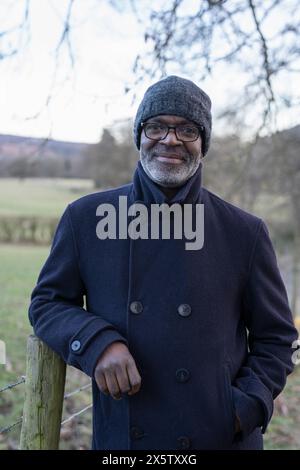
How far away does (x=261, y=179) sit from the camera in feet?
25.7

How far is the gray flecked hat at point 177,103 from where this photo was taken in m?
1.89

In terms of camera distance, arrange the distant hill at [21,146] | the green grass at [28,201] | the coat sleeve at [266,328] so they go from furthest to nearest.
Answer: the green grass at [28,201] < the distant hill at [21,146] < the coat sleeve at [266,328]

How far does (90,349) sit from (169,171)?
2.28 feet

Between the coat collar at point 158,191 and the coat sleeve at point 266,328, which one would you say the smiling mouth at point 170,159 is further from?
the coat sleeve at point 266,328

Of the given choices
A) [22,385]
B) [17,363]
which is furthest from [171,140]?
[17,363]

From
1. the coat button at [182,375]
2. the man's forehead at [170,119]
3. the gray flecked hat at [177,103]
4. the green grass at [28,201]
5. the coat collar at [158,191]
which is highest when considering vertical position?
the green grass at [28,201]

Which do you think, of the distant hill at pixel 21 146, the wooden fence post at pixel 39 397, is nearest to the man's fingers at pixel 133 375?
the wooden fence post at pixel 39 397

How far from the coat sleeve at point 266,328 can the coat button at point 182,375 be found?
0.19 meters

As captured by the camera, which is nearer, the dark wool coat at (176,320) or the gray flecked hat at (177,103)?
the dark wool coat at (176,320)

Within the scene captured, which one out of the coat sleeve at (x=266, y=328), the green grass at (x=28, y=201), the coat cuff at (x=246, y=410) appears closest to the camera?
the coat cuff at (x=246, y=410)

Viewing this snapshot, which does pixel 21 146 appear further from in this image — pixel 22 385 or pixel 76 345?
pixel 22 385

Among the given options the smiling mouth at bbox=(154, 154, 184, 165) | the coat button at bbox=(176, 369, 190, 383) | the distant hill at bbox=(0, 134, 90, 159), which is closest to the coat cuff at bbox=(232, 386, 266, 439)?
the coat button at bbox=(176, 369, 190, 383)

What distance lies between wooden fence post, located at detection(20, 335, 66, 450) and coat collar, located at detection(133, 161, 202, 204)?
2.17 ft

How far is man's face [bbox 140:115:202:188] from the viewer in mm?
1852
